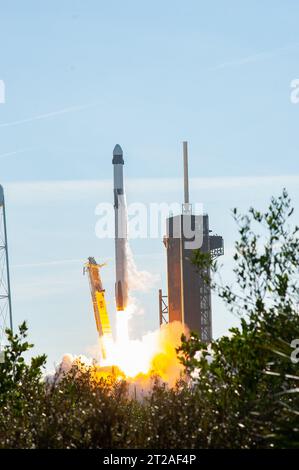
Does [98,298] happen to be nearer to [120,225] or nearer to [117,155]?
[120,225]

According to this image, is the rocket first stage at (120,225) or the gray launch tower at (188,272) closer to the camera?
the rocket first stage at (120,225)

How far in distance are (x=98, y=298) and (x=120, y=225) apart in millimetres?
12280

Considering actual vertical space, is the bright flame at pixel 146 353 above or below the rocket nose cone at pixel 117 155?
below

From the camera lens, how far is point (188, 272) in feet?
548

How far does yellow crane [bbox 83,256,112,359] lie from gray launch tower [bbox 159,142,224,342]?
2363 centimetres

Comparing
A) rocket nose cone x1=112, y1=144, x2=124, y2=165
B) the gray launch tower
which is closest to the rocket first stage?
rocket nose cone x1=112, y1=144, x2=124, y2=165

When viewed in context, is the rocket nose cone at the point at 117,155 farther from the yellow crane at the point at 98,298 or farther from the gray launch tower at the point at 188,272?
the gray launch tower at the point at 188,272

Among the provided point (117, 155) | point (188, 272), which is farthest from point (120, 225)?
point (188, 272)

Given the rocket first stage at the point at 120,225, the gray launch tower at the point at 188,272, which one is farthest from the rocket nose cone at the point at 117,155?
the gray launch tower at the point at 188,272

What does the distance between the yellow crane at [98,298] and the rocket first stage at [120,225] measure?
250cm

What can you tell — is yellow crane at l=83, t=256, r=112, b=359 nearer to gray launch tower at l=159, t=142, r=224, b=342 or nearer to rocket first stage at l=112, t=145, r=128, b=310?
rocket first stage at l=112, t=145, r=128, b=310

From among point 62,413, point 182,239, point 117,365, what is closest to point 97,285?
point 117,365

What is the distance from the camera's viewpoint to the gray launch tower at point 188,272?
167375 millimetres

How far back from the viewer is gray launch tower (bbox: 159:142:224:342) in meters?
167
